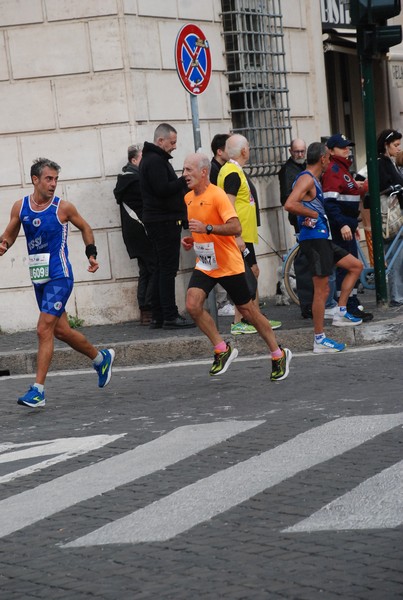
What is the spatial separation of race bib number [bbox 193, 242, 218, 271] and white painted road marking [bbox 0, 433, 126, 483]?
7.30ft

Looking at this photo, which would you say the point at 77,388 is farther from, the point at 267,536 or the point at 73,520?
the point at 267,536

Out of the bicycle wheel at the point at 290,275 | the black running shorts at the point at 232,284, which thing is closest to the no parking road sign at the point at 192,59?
the bicycle wheel at the point at 290,275

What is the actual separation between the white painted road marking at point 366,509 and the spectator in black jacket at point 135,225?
7683mm

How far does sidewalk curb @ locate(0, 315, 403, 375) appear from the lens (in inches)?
480

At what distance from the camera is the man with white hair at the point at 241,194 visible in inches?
475

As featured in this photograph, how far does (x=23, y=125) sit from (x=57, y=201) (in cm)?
455

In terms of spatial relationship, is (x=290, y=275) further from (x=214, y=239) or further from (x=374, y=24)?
(x=214, y=239)

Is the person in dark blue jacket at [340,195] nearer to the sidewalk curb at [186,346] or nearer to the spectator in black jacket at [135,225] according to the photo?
the sidewalk curb at [186,346]

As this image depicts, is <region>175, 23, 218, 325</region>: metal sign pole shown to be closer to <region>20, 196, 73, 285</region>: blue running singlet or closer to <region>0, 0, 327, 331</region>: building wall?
<region>0, 0, 327, 331</region>: building wall

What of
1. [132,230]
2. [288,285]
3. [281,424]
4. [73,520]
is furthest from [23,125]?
[73,520]

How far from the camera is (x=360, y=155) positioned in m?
21.3

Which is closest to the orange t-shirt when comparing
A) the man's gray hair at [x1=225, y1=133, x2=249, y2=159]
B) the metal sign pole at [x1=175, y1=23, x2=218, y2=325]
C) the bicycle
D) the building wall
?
the man's gray hair at [x1=225, y1=133, x2=249, y2=159]

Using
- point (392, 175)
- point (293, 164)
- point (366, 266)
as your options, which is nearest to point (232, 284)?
point (392, 175)

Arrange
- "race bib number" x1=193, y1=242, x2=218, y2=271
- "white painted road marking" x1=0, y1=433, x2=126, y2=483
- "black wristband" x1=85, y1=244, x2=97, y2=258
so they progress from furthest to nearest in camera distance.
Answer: "race bib number" x1=193, y1=242, x2=218, y2=271, "black wristband" x1=85, y1=244, x2=97, y2=258, "white painted road marking" x1=0, y1=433, x2=126, y2=483
